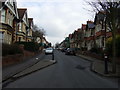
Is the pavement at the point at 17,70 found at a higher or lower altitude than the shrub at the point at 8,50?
lower

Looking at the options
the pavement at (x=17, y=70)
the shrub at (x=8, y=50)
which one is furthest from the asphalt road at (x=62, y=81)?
the shrub at (x=8, y=50)

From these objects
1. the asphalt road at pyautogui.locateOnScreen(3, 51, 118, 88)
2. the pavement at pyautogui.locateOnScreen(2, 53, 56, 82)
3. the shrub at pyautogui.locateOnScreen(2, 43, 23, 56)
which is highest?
the shrub at pyautogui.locateOnScreen(2, 43, 23, 56)

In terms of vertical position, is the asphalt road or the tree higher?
the tree

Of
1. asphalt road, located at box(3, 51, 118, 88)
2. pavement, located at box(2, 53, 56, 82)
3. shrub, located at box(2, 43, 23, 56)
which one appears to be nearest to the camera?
asphalt road, located at box(3, 51, 118, 88)

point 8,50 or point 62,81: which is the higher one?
point 8,50

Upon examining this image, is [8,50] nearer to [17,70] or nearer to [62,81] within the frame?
[17,70]

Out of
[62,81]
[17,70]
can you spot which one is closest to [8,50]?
[17,70]

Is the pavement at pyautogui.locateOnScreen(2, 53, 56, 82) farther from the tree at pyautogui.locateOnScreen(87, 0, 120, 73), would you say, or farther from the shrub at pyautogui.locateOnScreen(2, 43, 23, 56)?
the tree at pyautogui.locateOnScreen(87, 0, 120, 73)

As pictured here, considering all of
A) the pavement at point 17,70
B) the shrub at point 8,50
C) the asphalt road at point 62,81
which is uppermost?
the shrub at point 8,50

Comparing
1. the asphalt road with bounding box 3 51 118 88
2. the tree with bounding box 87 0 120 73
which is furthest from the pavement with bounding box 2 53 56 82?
the tree with bounding box 87 0 120 73

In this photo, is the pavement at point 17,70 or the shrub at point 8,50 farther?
the shrub at point 8,50

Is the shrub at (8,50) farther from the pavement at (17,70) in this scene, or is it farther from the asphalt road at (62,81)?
the asphalt road at (62,81)

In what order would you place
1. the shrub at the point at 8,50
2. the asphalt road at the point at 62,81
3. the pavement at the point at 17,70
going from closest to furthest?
the asphalt road at the point at 62,81, the pavement at the point at 17,70, the shrub at the point at 8,50

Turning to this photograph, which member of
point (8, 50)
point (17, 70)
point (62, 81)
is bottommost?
point (62, 81)
